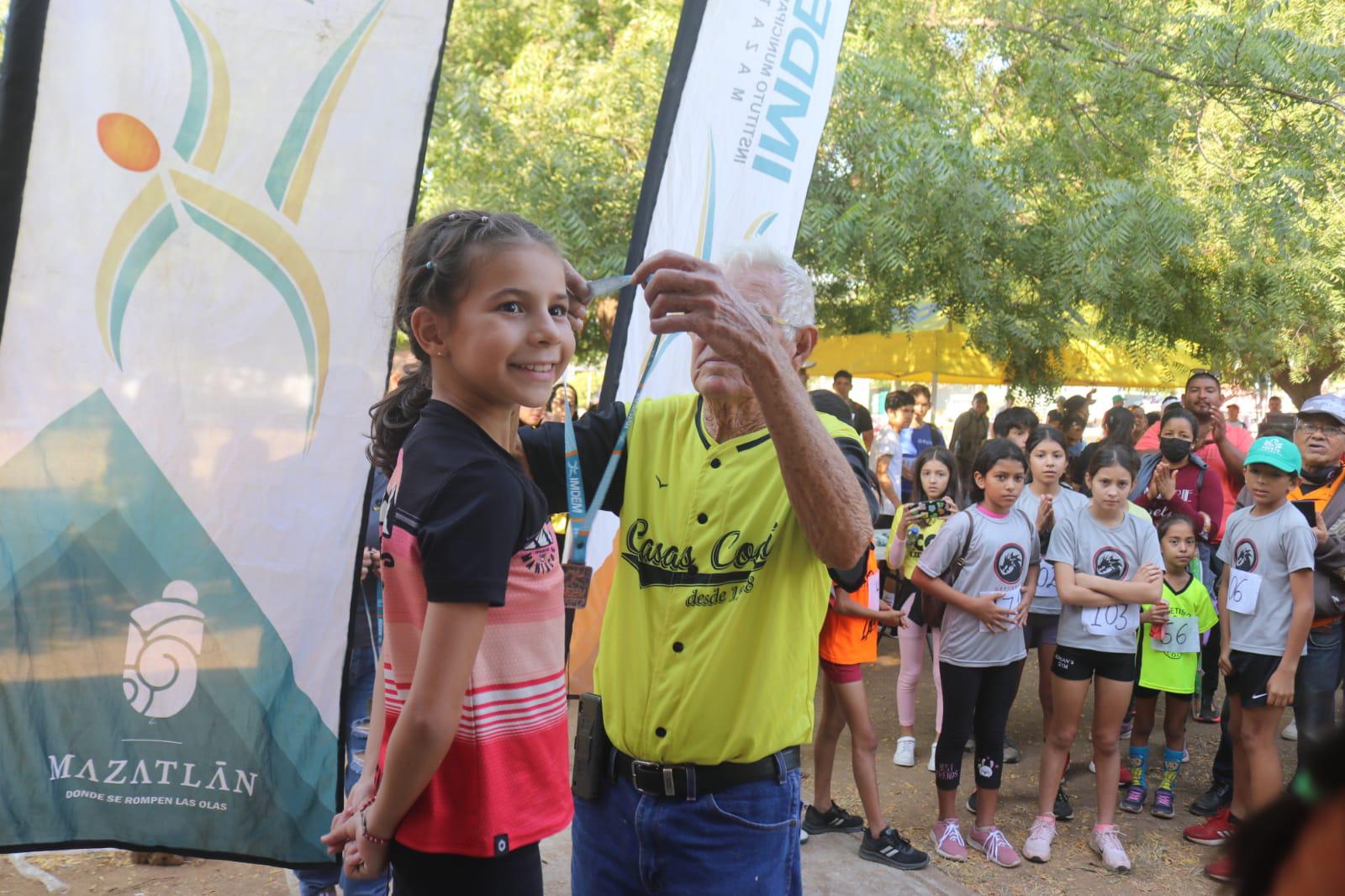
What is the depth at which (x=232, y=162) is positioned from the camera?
2545 millimetres

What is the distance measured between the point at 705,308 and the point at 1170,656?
448 centimetres

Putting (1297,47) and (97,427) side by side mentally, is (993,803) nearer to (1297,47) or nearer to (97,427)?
(97,427)

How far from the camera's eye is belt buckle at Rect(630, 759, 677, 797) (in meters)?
1.79

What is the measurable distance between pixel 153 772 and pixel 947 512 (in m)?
3.65

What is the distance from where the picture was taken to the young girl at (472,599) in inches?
53.4

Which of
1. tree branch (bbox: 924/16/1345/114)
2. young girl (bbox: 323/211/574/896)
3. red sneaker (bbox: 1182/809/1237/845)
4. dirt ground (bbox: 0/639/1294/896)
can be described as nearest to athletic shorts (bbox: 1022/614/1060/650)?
dirt ground (bbox: 0/639/1294/896)

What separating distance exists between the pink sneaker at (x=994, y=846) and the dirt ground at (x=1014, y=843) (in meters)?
0.04

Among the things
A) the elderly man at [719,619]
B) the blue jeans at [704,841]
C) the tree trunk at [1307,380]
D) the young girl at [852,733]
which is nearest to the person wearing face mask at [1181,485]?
the young girl at [852,733]

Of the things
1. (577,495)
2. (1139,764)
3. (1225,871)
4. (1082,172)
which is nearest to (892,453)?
(1082,172)

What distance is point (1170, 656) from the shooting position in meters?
5.07

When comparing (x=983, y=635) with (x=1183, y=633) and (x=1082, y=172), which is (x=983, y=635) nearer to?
(x=1183, y=633)

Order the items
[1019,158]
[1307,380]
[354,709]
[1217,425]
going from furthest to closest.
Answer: [1307,380]
[1019,158]
[1217,425]
[354,709]

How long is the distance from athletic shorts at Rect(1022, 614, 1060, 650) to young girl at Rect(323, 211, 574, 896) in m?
4.22

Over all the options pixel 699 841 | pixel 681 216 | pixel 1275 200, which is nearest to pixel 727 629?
pixel 699 841
